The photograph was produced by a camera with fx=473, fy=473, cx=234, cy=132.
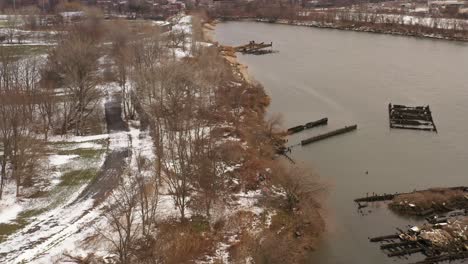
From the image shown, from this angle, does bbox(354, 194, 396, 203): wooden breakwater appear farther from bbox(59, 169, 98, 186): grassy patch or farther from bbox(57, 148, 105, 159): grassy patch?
bbox(57, 148, 105, 159): grassy patch

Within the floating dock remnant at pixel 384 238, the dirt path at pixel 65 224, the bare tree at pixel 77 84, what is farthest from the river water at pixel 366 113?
the bare tree at pixel 77 84

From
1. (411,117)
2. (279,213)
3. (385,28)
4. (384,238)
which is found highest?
(385,28)

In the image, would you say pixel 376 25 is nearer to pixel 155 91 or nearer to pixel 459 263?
pixel 155 91

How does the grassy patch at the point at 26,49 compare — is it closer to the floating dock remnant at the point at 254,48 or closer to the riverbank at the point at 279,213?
the floating dock remnant at the point at 254,48

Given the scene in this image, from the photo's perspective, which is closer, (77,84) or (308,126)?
(77,84)

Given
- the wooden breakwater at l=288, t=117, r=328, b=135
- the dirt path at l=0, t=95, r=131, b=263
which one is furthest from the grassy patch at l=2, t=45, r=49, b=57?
the wooden breakwater at l=288, t=117, r=328, b=135

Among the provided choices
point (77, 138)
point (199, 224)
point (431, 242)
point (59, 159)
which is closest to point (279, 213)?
point (199, 224)

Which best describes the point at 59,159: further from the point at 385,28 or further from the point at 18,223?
the point at 385,28
